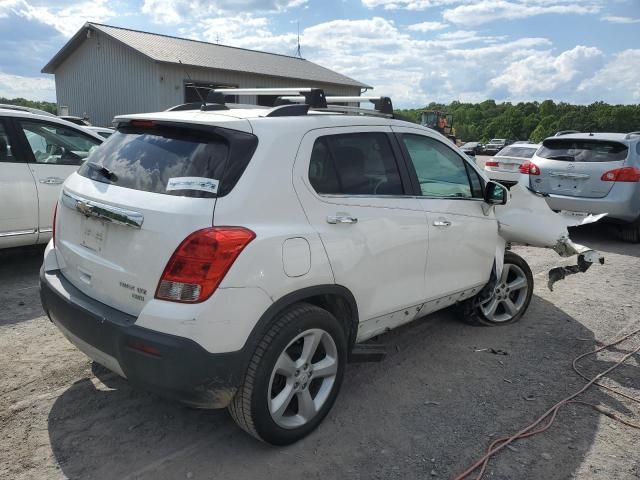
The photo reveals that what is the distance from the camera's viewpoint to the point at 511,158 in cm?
1221

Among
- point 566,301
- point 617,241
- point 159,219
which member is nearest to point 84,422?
point 159,219

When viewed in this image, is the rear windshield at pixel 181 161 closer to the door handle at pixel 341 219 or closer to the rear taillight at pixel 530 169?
the door handle at pixel 341 219

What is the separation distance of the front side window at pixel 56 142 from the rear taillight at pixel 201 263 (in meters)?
3.72

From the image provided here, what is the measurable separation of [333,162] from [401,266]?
84 cm

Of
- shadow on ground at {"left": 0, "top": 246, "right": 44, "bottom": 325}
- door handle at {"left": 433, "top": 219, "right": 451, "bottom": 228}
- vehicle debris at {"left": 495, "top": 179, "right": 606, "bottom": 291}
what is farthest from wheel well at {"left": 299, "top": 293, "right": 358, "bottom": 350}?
shadow on ground at {"left": 0, "top": 246, "right": 44, "bottom": 325}

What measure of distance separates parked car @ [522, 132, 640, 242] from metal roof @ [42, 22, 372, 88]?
535 inches

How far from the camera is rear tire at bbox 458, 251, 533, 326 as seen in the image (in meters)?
4.67

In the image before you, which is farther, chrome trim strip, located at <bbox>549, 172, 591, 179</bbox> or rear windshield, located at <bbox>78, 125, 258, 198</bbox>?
chrome trim strip, located at <bbox>549, 172, 591, 179</bbox>

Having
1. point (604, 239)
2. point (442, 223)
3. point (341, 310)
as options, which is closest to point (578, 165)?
point (604, 239)

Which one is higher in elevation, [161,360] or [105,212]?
[105,212]

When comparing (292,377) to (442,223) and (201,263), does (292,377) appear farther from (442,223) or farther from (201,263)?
(442,223)

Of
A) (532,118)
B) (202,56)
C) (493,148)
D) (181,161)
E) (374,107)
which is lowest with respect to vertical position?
(493,148)

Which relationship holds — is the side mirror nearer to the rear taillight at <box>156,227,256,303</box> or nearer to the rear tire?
the rear tire

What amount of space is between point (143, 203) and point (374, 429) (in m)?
1.84
